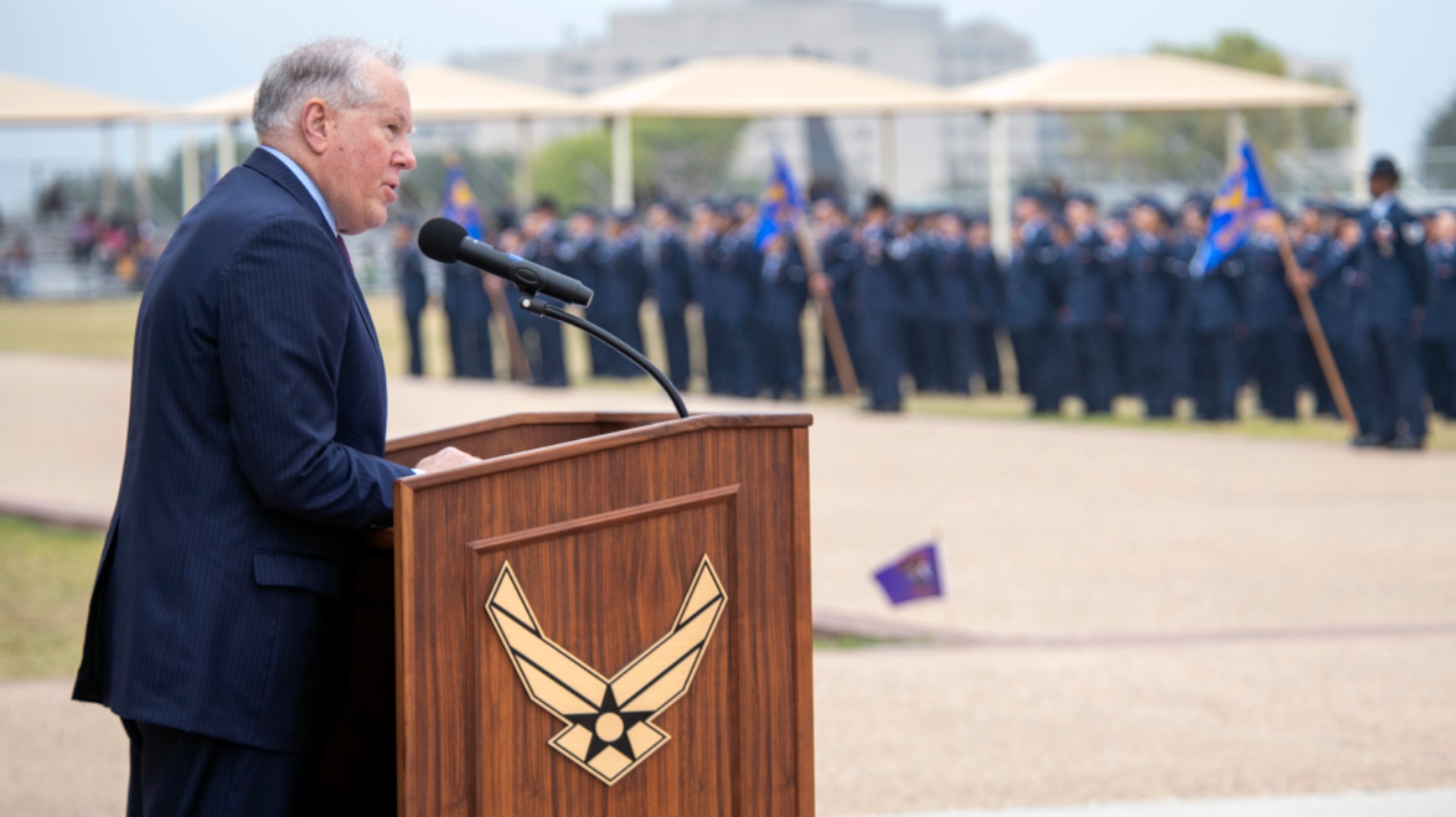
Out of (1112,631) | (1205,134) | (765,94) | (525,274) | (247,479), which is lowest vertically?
(1112,631)

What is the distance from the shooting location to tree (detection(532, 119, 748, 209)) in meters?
66.1

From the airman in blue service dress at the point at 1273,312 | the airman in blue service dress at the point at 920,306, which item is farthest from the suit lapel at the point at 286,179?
the airman in blue service dress at the point at 920,306

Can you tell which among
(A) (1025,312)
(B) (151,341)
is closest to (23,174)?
(A) (1025,312)

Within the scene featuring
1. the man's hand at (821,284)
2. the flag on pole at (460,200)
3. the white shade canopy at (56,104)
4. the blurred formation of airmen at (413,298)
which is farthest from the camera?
the white shade canopy at (56,104)

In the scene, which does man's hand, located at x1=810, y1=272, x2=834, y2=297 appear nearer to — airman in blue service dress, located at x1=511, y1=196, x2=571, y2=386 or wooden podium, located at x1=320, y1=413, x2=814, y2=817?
airman in blue service dress, located at x1=511, y1=196, x2=571, y2=386

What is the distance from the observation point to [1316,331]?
12992mm

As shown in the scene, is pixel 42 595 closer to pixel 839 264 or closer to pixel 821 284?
pixel 821 284

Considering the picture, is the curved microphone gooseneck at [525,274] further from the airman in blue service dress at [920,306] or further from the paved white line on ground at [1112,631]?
the airman in blue service dress at [920,306]

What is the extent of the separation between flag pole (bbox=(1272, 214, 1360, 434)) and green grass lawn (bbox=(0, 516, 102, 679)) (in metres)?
8.91

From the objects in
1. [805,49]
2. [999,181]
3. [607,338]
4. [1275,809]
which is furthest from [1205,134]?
[607,338]

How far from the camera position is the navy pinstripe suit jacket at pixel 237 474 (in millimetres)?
2090

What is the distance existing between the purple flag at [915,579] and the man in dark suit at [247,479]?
3655 mm

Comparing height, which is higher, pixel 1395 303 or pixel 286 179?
pixel 286 179

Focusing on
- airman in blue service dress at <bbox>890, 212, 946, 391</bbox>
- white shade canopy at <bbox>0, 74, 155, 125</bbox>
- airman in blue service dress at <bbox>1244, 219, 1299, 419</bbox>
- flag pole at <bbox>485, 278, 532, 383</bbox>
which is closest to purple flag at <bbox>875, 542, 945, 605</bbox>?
airman in blue service dress at <bbox>1244, 219, 1299, 419</bbox>
